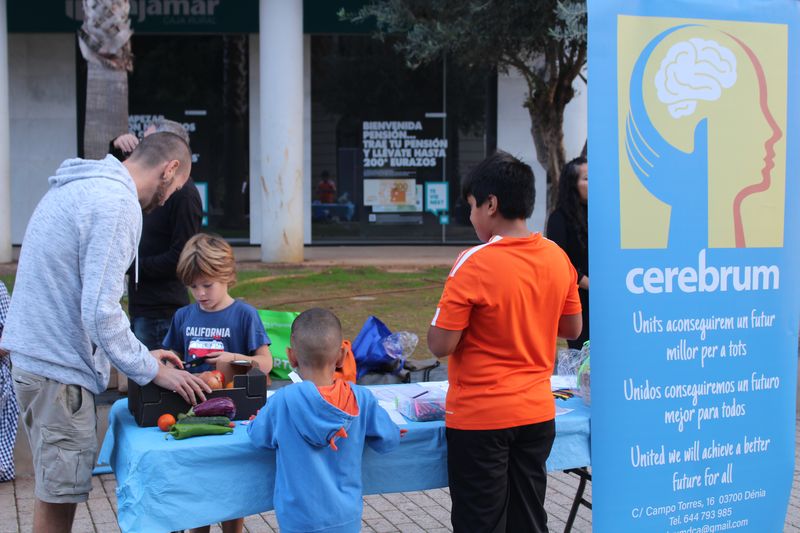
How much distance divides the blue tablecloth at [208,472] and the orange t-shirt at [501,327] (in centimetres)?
25

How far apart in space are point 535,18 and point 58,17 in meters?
9.25

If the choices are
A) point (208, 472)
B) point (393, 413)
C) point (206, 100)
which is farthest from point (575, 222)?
point (206, 100)

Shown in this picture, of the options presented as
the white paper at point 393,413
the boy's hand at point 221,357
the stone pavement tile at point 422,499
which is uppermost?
the boy's hand at point 221,357

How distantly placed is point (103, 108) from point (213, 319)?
18.7 feet

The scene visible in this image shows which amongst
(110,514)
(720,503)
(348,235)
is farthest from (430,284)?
(720,503)

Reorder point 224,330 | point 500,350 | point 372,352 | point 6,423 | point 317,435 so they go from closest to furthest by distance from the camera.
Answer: point 317,435 < point 500,350 < point 224,330 < point 6,423 < point 372,352

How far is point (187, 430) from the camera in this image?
3.14m

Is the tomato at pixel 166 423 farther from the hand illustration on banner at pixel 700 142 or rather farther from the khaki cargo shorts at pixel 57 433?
the hand illustration on banner at pixel 700 142

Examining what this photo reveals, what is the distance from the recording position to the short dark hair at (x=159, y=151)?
11.0ft

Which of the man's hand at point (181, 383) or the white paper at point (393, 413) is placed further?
the white paper at point (393, 413)

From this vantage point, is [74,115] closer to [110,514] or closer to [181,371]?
[110,514]

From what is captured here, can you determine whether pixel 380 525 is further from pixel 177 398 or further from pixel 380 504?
pixel 177 398

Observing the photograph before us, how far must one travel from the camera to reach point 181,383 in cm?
327

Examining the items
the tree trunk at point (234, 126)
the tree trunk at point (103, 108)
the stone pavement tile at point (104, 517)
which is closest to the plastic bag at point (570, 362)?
the stone pavement tile at point (104, 517)
